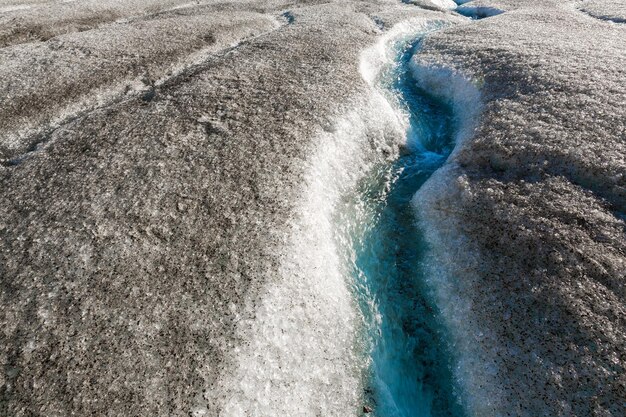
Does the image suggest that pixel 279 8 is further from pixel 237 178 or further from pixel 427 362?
pixel 427 362

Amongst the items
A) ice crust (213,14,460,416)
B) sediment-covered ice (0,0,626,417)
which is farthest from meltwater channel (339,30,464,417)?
sediment-covered ice (0,0,626,417)

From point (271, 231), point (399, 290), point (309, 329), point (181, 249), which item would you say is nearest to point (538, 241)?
point (399, 290)

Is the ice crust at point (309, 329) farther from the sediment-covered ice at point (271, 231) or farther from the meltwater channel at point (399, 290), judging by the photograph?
the meltwater channel at point (399, 290)

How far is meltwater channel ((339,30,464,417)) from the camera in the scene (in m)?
14.3

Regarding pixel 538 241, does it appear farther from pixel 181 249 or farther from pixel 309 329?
pixel 181 249

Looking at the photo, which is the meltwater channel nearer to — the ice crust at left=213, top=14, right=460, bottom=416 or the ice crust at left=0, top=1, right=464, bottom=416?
the ice crust at left=213, top=14, right=460, bottom=416

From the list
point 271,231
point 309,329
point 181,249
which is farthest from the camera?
point 271,231

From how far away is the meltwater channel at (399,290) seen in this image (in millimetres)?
14336

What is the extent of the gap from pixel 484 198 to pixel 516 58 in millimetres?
16259

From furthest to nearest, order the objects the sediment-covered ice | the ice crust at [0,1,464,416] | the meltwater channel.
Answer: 1. the meltwater channel
2. the sediment-covered ice
3. the ice crust at [0,1,464,416]

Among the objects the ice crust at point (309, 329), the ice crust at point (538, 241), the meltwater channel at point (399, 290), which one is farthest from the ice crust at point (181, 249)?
the ice crust at point (538, 241)

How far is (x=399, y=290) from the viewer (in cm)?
1756

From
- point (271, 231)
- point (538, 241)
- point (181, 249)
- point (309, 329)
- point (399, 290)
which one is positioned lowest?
point (399, 290)

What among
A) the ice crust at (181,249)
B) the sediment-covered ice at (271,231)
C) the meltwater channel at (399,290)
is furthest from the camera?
the meltwater channel at (399,290)
